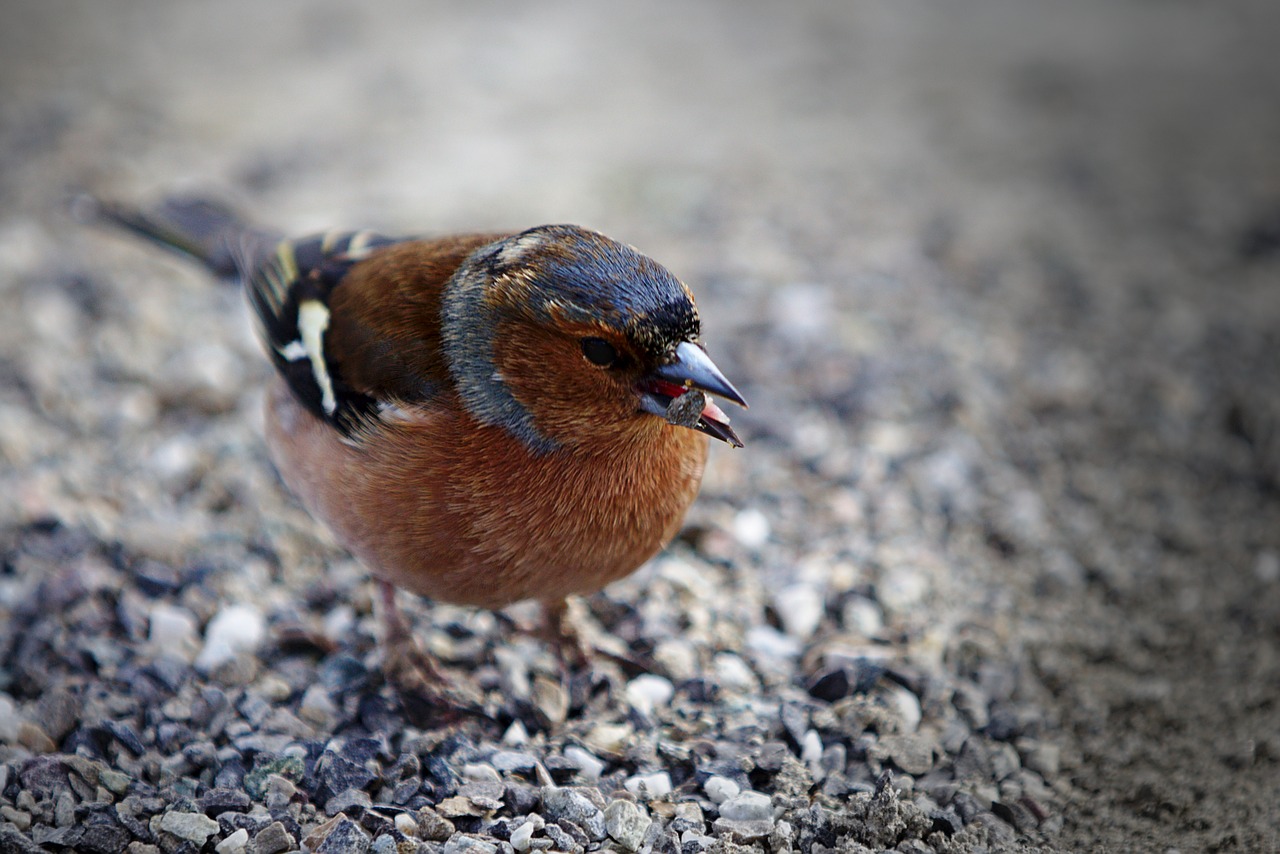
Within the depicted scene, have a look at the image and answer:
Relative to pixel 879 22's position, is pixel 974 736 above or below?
below

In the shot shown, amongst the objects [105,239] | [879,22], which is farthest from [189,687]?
[879,22]

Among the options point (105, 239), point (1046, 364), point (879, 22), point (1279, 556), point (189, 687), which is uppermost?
point (879, 22)

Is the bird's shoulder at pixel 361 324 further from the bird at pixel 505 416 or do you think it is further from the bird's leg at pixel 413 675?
the bird's leg at pixel 413 675

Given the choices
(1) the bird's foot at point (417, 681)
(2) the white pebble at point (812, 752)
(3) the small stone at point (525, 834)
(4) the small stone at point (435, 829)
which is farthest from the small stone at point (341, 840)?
(2) the white pebble at point (812, 752)

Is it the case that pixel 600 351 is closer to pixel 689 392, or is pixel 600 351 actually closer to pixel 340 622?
pixel 689 392

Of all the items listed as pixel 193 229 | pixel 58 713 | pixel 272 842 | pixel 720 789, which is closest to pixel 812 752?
pixel 720 789

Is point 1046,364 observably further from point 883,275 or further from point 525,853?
point 525,853
